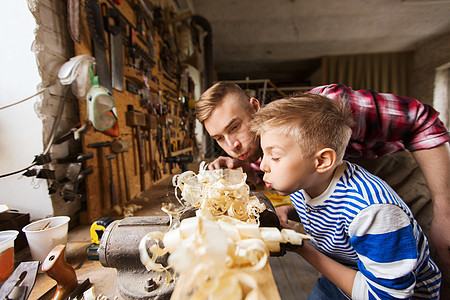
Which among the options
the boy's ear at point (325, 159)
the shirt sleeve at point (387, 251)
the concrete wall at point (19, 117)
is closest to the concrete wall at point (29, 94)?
the concrete wall at point (19, 117)

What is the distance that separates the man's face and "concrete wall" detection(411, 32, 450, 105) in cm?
570

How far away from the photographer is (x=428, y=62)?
4789mm

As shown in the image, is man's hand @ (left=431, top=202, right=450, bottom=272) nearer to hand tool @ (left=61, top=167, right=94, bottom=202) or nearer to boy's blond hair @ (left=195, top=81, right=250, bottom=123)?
boy's blond hair @ (left=195, top=81, right=250, bottom=123)

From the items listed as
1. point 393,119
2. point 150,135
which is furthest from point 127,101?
point 393,119

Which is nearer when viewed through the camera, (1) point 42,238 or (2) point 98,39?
(1) point 42,238

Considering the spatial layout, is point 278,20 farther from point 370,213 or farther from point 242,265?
point 242,265

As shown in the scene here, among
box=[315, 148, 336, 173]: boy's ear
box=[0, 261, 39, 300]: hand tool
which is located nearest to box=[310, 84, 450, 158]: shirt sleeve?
box=[315, 148, 336, 173]: boy's ear

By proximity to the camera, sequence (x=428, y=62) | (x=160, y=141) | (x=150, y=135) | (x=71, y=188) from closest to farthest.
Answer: (x=71, y=188) → (x=150, y=135) → (x=160, y=141) → (x=428, y=62)

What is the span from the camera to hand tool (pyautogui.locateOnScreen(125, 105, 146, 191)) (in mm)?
1929

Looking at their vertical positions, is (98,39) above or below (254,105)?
above

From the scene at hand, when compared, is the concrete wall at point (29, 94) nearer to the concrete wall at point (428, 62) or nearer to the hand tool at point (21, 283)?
the hand tool at point (21, 283)

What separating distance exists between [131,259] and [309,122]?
31.1 inches

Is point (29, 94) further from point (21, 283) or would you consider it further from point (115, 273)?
point (115, 273)

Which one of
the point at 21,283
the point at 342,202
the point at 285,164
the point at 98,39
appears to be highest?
the point at 98,39
